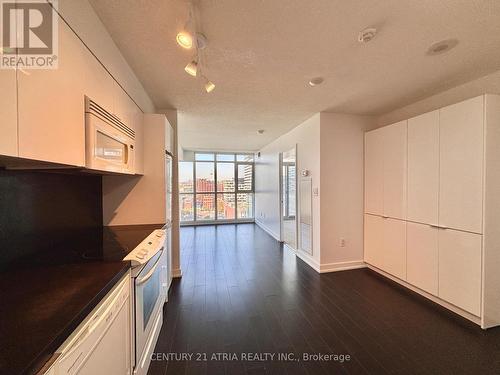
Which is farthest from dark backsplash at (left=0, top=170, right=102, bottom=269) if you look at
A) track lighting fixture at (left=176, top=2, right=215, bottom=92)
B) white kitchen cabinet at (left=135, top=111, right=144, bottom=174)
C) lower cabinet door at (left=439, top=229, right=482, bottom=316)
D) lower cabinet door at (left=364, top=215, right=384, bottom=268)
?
lower cabinet door at (left=364, top=215, right=384, bottom=268)

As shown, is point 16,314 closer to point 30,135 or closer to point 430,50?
point 30,135

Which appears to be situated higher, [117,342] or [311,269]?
[117,342]

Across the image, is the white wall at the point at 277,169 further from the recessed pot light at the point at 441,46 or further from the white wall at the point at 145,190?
the white wall at the point at 145,190

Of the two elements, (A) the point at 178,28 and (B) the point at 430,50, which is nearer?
(A) the point at 178,28

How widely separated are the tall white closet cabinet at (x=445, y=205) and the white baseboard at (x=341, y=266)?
0.35 metres

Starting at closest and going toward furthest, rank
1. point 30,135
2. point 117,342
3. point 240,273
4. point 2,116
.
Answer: point 2,116
point 30,135
point 117,342
point 240,273

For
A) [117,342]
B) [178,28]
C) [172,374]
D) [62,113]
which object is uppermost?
[178,28]

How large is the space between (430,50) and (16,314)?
3183 millimetres

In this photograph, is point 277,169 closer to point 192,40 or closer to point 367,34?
point 367,34

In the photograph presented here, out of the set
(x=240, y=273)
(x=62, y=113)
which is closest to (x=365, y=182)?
(x=240, y=273)

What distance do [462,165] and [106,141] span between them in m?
3.30

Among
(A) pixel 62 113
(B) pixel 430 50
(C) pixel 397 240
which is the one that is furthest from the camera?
(C) pixel 397 240

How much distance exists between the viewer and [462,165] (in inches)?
83.4

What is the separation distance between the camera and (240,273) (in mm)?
3271
